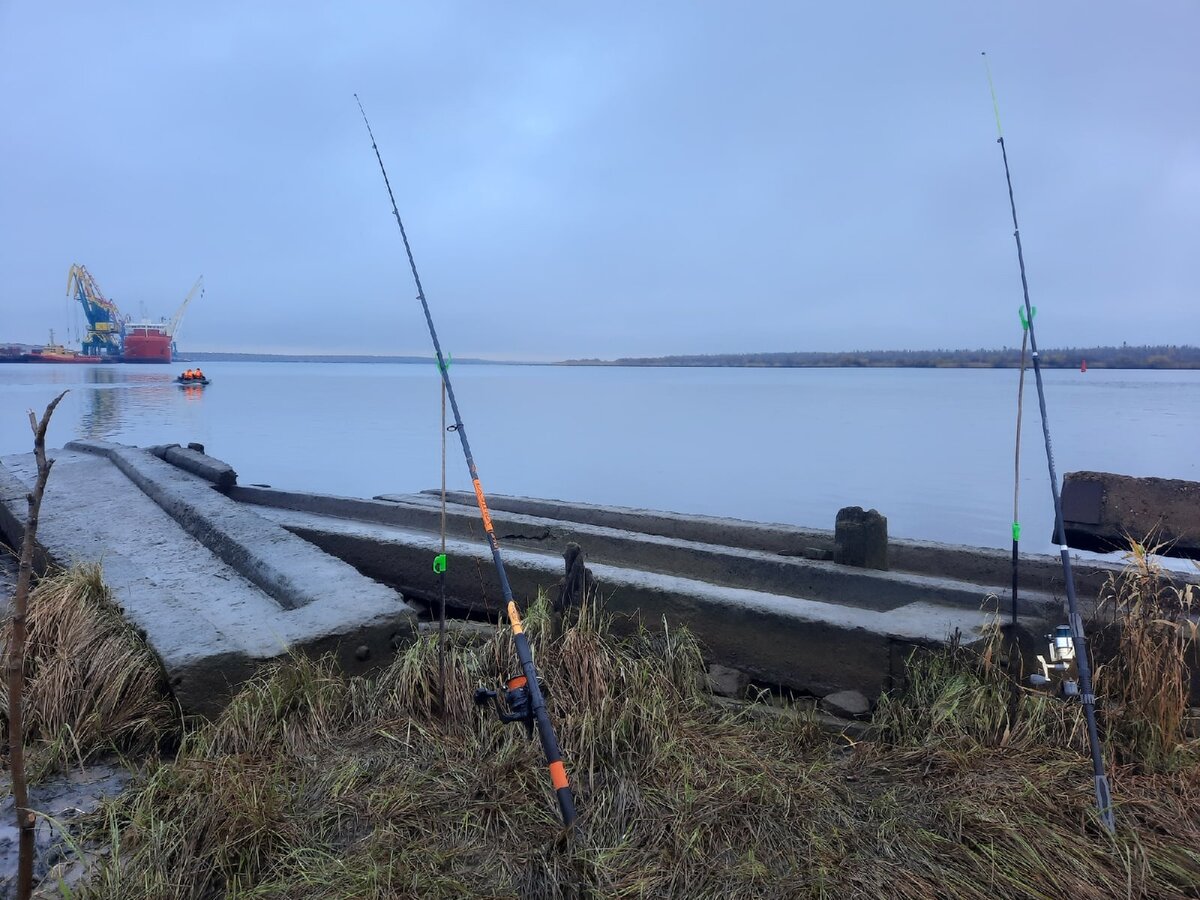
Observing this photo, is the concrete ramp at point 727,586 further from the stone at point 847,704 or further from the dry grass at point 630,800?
the dry grass at point 630,800

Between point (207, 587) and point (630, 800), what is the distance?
3312 mm

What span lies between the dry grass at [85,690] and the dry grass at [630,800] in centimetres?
39

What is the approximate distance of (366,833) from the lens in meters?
2.99

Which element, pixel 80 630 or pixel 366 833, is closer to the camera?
pixel 366 833

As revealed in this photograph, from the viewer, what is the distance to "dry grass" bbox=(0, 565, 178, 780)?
3.71m

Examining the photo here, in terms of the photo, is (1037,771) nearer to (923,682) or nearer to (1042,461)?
(923,682)

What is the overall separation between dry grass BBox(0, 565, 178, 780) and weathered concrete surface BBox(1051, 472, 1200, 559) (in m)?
4.86

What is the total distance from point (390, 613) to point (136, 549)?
280 centimetres

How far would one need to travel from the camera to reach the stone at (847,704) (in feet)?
13.6

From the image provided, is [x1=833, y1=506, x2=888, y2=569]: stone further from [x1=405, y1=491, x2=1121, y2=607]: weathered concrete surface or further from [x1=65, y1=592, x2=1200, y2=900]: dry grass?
[x1=65, y1=592, x2=1200, y2=900]: dry grass

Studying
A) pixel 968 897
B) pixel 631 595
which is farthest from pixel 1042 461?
pixel 968 897

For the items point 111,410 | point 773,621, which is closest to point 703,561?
point 773,621

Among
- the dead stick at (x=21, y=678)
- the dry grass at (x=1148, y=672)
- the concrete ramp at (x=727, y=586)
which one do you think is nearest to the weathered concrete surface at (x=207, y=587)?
the concrete ramp at (x=727, y=586)

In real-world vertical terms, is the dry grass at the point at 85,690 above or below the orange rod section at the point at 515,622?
below
